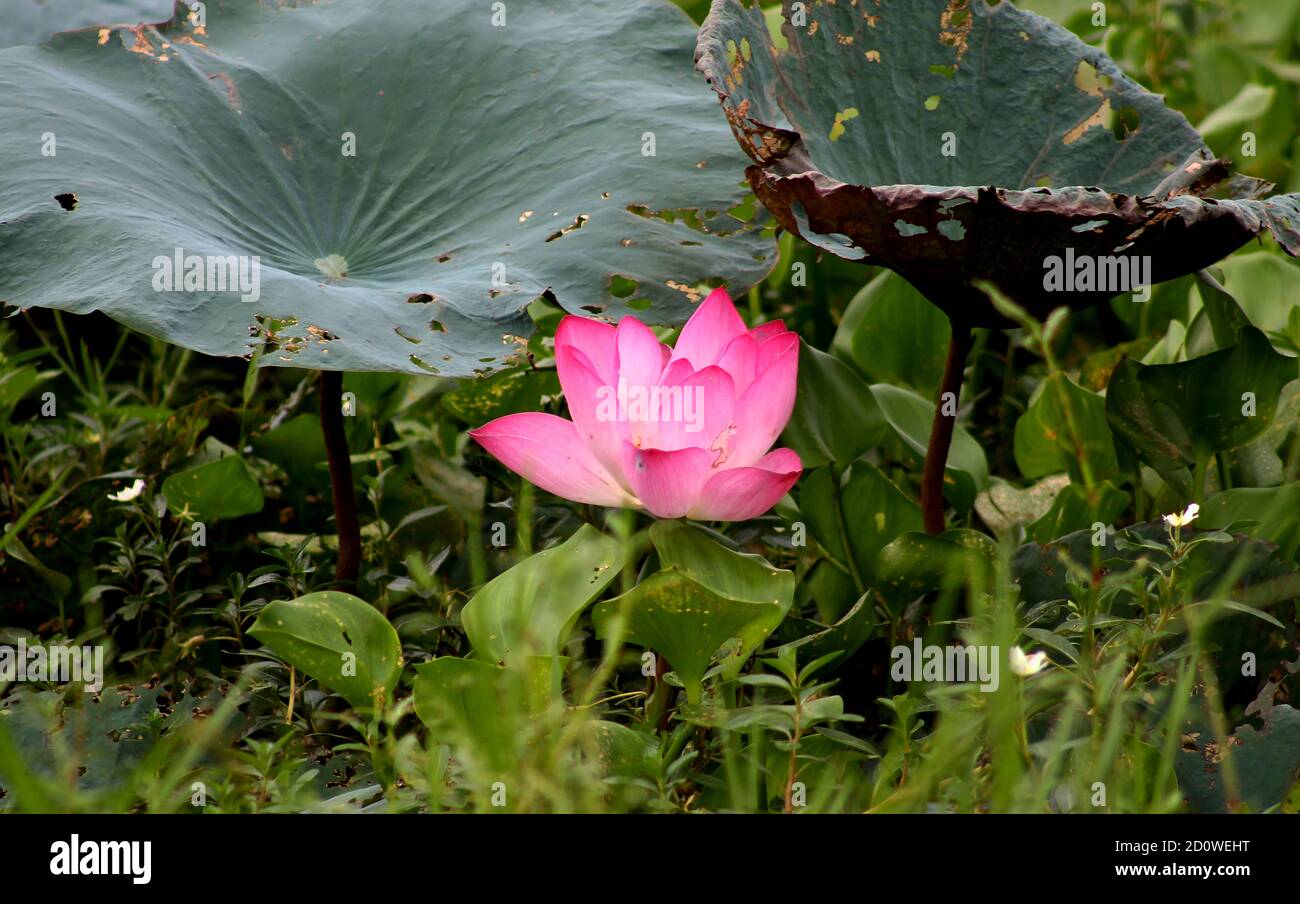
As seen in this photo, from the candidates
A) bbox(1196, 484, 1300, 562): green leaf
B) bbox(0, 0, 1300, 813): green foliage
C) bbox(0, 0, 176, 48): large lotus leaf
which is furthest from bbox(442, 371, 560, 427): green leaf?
bbox(0, 0, 176, 48): large lotus leaf

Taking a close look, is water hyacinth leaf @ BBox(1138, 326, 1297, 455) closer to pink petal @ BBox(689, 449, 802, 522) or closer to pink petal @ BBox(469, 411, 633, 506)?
pink petal @ BBox(689, 449, 802, 522)

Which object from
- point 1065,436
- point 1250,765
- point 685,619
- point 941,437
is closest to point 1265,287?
point 1065,436

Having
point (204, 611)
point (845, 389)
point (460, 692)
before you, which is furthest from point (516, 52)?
point (460, 692)

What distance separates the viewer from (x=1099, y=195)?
1219 mm

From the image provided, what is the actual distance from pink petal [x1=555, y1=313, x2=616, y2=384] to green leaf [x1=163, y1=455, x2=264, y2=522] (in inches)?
20.5

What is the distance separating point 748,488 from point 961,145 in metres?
0.67

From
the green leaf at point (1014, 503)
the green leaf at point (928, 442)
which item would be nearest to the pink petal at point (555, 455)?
the green leaf at point (928, 442)

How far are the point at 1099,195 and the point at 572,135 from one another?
766 millimetres

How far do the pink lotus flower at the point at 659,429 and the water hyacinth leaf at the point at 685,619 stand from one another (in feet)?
0.34

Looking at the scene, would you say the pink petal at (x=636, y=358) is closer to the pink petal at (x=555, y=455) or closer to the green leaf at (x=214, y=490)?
the pink petal at (x=555, y=455)

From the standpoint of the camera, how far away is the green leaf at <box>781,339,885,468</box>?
4.84ft
